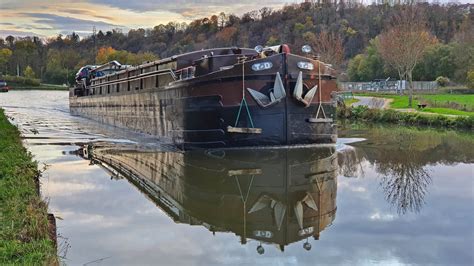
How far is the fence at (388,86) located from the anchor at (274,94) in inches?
1426

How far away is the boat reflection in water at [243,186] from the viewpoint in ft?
28.9

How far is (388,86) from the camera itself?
187 ft

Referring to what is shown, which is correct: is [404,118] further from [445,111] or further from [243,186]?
[243,186]

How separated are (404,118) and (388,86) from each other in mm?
28105

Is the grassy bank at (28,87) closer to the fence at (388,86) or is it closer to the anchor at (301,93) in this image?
the fence at (388,86)

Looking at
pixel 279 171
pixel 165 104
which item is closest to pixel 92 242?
pixel 279 171

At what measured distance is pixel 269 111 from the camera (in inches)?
633

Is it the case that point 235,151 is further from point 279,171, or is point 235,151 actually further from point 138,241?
point 138,241

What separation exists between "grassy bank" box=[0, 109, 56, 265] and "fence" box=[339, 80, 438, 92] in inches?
1745

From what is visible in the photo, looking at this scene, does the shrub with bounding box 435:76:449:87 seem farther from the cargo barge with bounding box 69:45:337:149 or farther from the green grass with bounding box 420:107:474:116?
the cargo barge with bounding box 69:45:337:149

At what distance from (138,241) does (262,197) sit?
3.35 m

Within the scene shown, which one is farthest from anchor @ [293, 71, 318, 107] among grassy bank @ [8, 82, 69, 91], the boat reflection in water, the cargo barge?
grassy bank @ [8, 82, 69, 91]

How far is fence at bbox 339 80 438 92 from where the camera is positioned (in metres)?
53.9

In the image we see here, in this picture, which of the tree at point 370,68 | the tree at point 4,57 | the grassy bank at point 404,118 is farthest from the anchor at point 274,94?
the tree at point 4,57
